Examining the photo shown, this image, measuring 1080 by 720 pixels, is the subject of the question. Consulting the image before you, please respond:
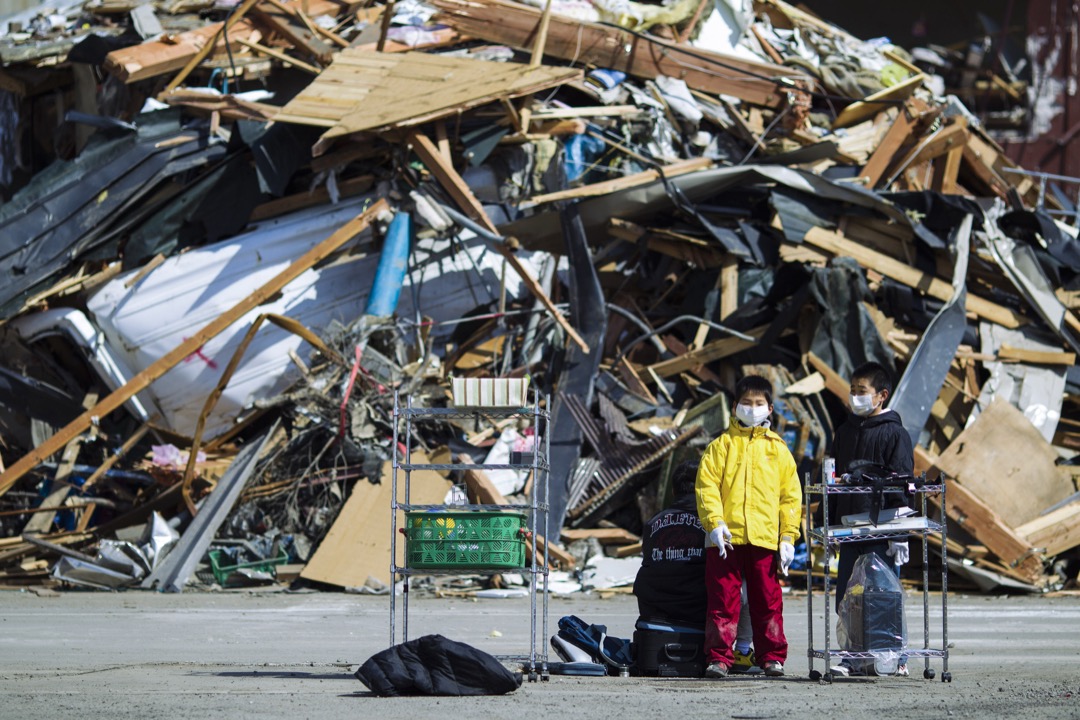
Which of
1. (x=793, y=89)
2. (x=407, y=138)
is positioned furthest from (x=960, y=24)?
(x=407, y=138)

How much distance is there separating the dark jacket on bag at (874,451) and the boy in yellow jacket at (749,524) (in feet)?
0.70

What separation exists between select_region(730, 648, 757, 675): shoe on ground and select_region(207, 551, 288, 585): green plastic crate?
6.28 metres

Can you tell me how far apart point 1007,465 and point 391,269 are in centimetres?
640

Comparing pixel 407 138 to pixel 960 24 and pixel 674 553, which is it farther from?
pixel 960 24

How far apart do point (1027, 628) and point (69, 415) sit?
31.9 feet

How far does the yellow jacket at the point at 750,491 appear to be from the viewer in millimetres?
6438

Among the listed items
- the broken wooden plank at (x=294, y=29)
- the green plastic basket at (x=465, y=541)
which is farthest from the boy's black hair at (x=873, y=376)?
the broken wooden plank at (x=294, y=29)

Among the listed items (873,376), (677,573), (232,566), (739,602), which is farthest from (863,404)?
(232,566)

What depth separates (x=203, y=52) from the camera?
50.9ft

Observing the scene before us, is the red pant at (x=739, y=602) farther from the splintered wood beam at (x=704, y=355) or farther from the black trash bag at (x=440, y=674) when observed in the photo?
the splintered wood beam at (x=704, y=355)

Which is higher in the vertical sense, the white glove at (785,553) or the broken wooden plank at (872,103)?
the broken wooden plank at (872,103)

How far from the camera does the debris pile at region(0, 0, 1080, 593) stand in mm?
12617

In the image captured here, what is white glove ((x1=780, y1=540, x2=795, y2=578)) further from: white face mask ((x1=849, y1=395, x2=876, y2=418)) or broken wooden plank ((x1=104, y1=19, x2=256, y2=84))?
broken wooden plank ((x1=104, y1=19, x2=256, y2=84))

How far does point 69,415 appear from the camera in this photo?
14.2 meters
